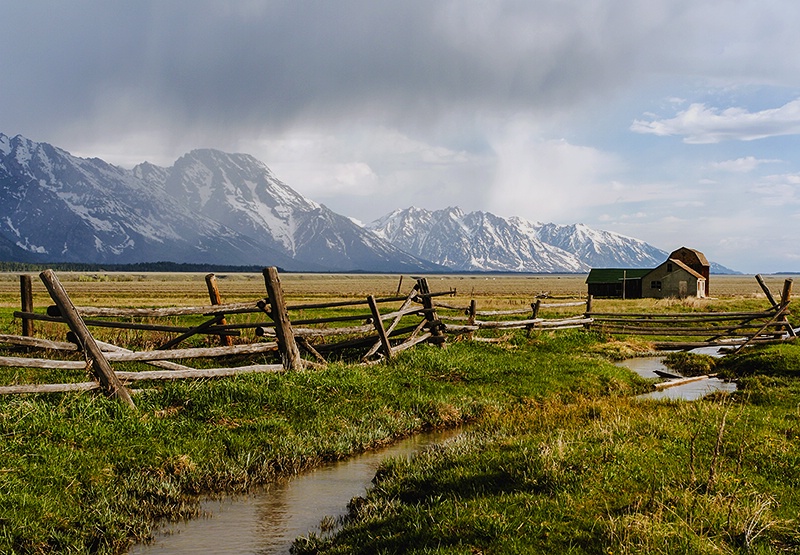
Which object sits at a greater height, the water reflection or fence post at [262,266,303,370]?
fence post at [262,266,303,370]

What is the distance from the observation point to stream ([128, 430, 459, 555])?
304 inches

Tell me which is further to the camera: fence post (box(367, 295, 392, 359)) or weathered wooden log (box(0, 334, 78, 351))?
fence post (box(367, 295, 392, 359))

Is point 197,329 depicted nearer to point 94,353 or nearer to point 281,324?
point 281,324

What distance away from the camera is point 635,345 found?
97.0 ft

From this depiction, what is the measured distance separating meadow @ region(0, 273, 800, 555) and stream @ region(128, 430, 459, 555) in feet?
0.96

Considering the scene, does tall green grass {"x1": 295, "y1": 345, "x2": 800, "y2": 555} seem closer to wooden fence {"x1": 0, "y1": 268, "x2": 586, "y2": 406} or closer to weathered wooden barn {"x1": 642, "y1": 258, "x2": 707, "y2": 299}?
wooden fence {"x1": 0, "y1": 268, "x2": 586, "y2": 406}

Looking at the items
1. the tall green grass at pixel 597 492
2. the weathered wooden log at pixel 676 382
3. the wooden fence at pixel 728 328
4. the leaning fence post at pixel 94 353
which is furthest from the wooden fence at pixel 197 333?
the wooden fence at pixel 728 328

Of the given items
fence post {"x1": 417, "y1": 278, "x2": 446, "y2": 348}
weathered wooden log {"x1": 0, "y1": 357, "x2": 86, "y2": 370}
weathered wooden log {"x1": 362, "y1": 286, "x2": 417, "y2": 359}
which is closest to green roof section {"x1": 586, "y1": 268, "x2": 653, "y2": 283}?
fence post {"x1": 417, "y1": 278, "x2": 446, "y2": 348}

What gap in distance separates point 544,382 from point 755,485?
33.4 feet

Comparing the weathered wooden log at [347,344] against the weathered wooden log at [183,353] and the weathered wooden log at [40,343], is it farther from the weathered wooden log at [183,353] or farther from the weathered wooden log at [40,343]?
the weathered wooden log at [40,343]

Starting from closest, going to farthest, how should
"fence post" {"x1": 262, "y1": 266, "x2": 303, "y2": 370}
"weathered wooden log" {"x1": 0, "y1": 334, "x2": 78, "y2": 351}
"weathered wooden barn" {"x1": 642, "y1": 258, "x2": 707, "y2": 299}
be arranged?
"weathered wooden log" {"x1": 0, "y1": 334, "x2": 78, "y2": 351} < "fence post" {"x1": 262, "y1": 266, "x2": 303, "y2": 370} < "weathered wooden barn" {"x1": 642, "y1": 258, "x2": 707, "y2": 299}

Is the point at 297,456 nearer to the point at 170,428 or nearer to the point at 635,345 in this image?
the point at 170,428

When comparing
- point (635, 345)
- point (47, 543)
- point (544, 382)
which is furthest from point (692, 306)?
point (47, 543)

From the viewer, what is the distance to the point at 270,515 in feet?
28.7
